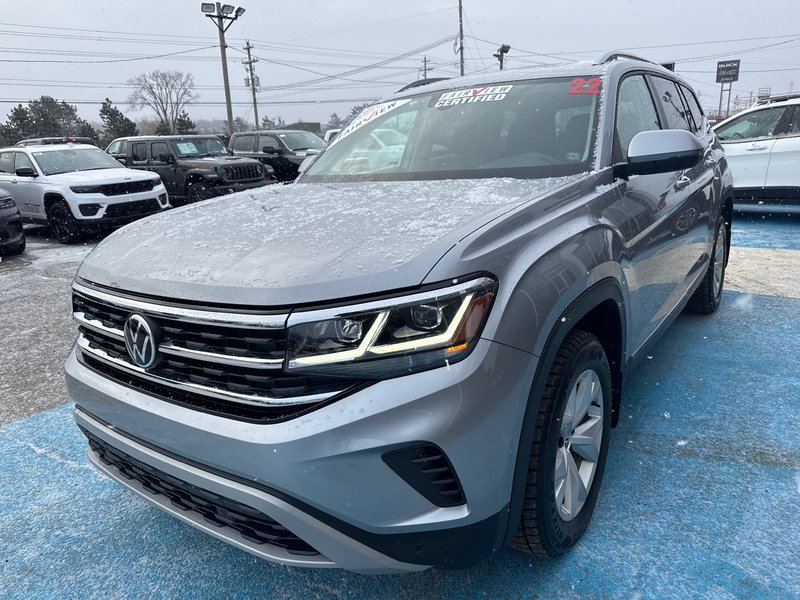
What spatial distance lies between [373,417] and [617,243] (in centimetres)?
128

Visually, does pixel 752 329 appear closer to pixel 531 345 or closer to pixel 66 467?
pixel 531 345

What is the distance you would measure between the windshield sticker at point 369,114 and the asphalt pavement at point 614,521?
7.01ft

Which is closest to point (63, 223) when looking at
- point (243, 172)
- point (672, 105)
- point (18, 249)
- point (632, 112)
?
point (18, 249)

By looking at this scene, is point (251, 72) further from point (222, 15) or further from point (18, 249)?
point (18, 249)

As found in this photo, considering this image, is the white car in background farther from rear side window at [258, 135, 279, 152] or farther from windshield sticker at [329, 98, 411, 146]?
rear side window at [258, 135, 279, 152]

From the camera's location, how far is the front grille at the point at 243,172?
11.9 m

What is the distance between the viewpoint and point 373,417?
1.43 meters

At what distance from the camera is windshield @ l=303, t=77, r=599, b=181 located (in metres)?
2.52

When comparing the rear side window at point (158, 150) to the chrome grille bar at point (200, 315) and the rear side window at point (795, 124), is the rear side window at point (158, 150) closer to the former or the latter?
the rear side window at point (795, 124)

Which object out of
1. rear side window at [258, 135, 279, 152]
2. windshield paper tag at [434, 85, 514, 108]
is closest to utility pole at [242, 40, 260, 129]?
rear side window at [258, 135, 279, 152]

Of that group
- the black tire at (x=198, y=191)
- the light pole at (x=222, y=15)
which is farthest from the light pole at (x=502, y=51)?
the black tire at (x=198, y=191)

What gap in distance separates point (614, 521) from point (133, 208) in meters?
9.86

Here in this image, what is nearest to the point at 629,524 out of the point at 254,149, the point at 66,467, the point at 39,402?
the point at 66,467

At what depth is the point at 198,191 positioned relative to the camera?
1219 cm
